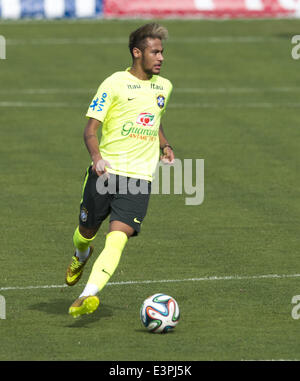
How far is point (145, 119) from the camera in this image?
1110 centimetres

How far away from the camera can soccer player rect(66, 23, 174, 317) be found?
35.7 ft

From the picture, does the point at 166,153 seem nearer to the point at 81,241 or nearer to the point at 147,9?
the point at 81,241

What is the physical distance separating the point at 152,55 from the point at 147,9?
2324 cm

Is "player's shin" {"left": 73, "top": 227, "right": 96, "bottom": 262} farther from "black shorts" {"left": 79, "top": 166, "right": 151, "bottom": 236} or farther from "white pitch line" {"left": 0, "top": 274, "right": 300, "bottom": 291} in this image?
"white pitch line" {"left": 0, "top": 274, "right": 300, "bottom": 291}

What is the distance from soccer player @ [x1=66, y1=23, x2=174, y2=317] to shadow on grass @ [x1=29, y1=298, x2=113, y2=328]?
2.64 ft

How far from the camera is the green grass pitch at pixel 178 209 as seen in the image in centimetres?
1046

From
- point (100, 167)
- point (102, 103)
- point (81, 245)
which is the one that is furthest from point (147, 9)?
point (100, 167)

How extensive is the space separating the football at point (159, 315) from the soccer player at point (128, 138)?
61 centimetres

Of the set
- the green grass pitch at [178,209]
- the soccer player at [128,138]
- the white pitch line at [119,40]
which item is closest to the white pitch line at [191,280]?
the green grass pitch at [178,209]

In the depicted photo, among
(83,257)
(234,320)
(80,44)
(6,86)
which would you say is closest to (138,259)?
(83,257)

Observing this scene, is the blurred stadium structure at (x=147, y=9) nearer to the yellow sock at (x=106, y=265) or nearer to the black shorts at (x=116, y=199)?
the black shorts at (x=116, y=199)

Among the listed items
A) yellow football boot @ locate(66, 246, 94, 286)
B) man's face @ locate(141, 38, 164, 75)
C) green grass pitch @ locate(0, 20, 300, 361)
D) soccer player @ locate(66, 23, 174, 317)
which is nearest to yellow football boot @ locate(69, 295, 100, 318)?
green grass pitch @ locate(0, 20, 300, 361)

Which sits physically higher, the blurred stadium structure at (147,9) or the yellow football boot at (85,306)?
the blurred stadium structure at (147,9)
